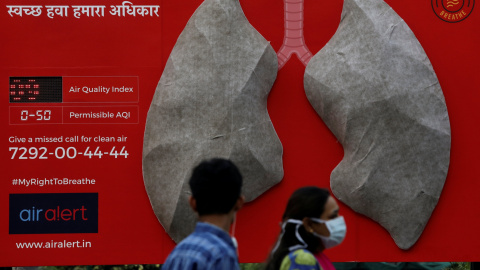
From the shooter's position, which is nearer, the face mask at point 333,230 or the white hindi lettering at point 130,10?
the face mask at point 333,230

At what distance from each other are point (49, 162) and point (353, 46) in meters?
2.49

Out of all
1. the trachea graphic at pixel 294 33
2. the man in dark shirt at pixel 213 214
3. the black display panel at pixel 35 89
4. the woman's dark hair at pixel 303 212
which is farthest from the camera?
the trachea graphic at pixel 294 33

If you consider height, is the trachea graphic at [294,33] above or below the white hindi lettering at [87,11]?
below

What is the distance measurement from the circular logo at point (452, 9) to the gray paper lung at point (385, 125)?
396 mm

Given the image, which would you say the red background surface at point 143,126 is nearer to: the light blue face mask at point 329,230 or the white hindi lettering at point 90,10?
the white hindi lettering at point 90,10

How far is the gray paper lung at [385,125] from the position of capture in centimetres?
584

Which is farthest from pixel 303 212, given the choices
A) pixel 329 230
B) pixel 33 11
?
pixel 33 11

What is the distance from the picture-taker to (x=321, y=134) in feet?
19.6

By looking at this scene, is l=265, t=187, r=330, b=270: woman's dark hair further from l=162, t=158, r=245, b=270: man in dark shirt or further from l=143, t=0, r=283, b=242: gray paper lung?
l=143, t=0, r=283, b=242: gray paper lung

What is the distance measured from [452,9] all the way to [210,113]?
81.3 inches

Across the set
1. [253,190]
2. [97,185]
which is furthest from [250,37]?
Result: [97,185]

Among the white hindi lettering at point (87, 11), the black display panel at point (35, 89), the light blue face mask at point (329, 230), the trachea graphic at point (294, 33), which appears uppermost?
the white hindi lettering at point (87, 11)

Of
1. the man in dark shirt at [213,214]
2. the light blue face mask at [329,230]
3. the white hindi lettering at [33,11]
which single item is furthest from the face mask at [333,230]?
the white hindi lettering at [33,11]

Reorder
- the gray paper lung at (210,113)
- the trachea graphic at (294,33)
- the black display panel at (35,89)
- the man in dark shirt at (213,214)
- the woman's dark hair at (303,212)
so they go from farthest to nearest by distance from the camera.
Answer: the trachea graphic at (294,33), the black display panel at (35,89), the gray paper lung at (210,113), the woman's dark hair at (303,212), the man in dark shirt at (213,214)
